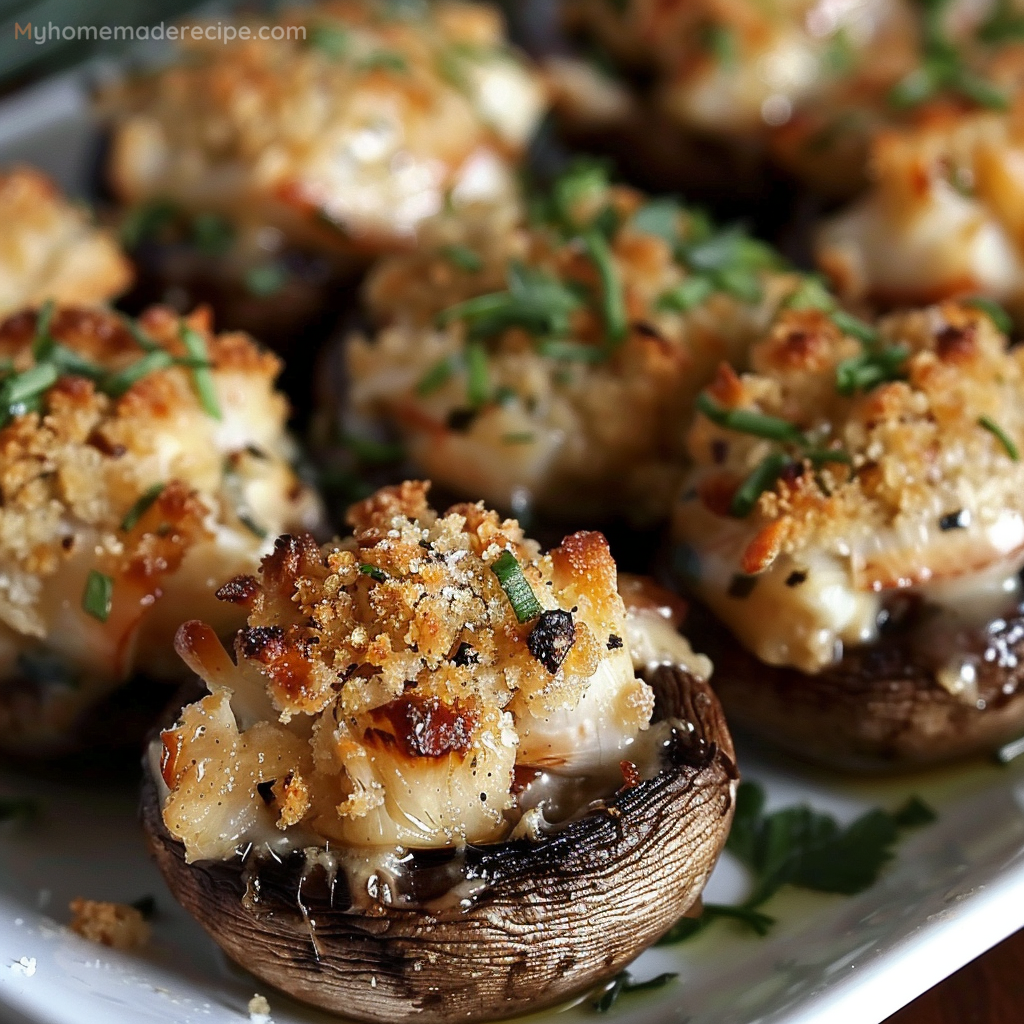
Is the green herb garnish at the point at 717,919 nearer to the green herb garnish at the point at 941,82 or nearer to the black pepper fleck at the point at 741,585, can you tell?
the black pepper fleck at the point at 741,585

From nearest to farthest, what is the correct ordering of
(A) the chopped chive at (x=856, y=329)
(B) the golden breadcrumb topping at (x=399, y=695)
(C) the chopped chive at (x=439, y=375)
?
(B) the golden breadcrumb topping at (x=399, y=695) → (A) the chopped chive at (x=856, y=329) → (C) the chopped chive at (x=439, y=375)

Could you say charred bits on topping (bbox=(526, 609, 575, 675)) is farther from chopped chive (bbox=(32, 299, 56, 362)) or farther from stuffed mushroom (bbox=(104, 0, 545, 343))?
stuffed mushroom (bbox=(104, 0, 545, 343))

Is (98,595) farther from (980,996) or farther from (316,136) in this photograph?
(980,996)

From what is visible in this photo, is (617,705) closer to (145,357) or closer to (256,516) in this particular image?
(256,516)

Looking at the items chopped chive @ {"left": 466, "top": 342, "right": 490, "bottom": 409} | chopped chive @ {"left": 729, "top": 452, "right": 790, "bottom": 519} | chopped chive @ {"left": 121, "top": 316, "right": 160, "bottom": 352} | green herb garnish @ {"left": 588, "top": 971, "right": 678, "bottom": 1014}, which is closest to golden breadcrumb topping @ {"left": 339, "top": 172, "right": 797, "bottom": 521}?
chopped chive @ {"left": 466, "top": 342, "right": 490, "bottom": 409}

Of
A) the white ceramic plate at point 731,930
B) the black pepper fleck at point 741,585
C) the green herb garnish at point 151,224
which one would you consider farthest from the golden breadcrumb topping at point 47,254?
the black pepper fleck at point 741,585

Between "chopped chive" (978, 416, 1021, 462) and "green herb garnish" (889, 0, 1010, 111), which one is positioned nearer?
"chopped chive" (978, 416, 1021, 462)

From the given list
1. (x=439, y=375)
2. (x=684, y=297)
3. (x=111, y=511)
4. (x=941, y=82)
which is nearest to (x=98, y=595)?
(x=111, y=511)
